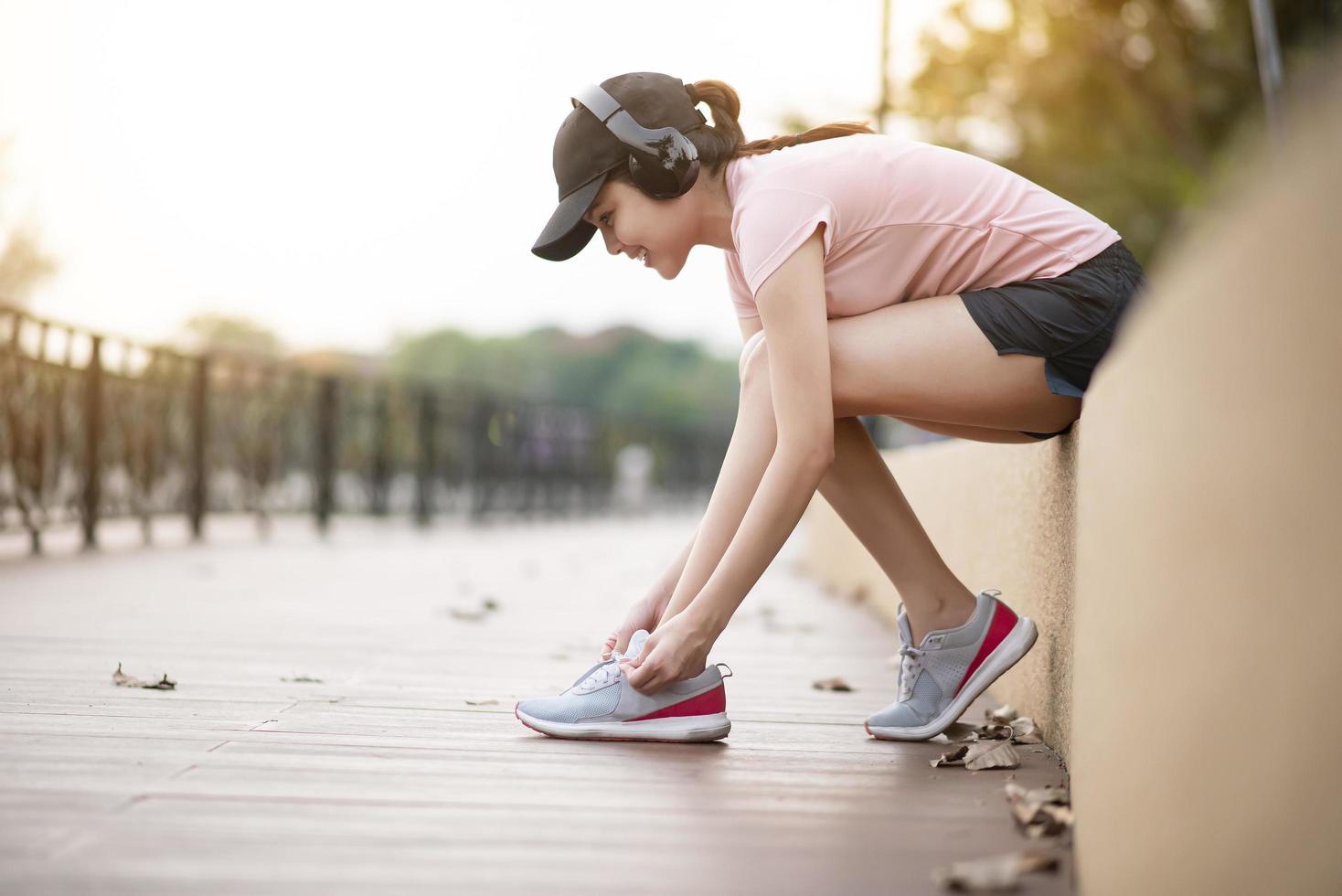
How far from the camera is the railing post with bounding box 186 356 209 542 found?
30.2 ft

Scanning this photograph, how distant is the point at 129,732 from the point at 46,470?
5.33 meters

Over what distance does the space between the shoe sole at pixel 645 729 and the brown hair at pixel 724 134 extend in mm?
969

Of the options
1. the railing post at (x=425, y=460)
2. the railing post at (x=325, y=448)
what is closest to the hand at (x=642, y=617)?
the railing post at (x=325, y=448)

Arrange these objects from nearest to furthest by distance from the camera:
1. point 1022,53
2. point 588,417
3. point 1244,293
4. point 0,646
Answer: point 1244,293 < point 0,646 < point 1022,53 < point 588,417

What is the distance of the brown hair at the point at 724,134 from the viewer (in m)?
2.45

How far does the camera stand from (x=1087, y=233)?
2414mm

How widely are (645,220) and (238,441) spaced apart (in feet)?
26.9

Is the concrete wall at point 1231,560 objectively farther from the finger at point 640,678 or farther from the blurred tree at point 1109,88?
the blurred tree at point 1109,88

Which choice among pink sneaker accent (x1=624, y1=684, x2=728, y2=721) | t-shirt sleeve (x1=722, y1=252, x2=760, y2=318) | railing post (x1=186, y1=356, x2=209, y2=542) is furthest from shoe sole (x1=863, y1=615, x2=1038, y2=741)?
railing post (x1=186, y1=356, x2=209, y2=542)

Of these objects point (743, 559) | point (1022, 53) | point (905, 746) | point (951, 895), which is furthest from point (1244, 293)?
point (1022, 53)

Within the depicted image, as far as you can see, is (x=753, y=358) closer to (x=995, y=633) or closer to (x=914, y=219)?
(x=914, y=219)

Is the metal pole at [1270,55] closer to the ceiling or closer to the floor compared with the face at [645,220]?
closer to the ceiling

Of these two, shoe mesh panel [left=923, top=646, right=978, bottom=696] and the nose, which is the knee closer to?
the nose

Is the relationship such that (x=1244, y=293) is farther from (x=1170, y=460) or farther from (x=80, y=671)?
(x=80, y=671)
